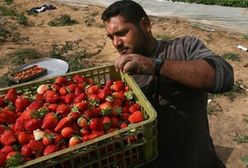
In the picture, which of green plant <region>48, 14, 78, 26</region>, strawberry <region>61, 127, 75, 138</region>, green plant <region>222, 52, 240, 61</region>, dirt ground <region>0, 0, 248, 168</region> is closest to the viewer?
strawberry <region>61, 127, 75, 138</region>

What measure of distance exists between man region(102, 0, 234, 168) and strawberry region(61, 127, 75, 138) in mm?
472

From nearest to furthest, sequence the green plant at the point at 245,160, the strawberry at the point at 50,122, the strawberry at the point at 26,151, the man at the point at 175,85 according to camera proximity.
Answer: the strawberry at the point at 26,151 < the strawberry at the point at 50,122 < the man at the point at 175,85 < the green plant at the point at 245,160

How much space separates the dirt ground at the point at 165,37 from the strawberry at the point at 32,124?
3.23m

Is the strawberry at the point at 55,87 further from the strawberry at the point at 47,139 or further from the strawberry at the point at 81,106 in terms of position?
the strawberry at the point at 47,139

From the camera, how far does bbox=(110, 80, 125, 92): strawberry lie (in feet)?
7.64

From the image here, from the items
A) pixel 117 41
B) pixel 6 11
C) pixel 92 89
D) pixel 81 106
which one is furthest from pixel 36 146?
pixel 6 11

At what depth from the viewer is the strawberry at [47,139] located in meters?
1.87

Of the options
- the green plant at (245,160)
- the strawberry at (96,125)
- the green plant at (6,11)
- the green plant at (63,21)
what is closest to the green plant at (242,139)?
the green plant at (245,160)

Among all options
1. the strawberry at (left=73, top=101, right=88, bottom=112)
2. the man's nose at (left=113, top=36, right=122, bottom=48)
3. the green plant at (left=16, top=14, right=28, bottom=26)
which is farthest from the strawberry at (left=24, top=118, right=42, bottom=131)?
the green plant at (left=16, top=14, right=28, bottom=26)

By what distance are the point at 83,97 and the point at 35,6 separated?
33.3 ft

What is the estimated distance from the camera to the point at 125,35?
2.39 metres

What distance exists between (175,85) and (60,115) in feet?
2.58

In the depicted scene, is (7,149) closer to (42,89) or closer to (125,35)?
(42,89)

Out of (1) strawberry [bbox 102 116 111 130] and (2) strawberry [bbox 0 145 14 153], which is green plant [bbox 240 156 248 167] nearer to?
(1) strawberry [bbox 102 116 111 130]
